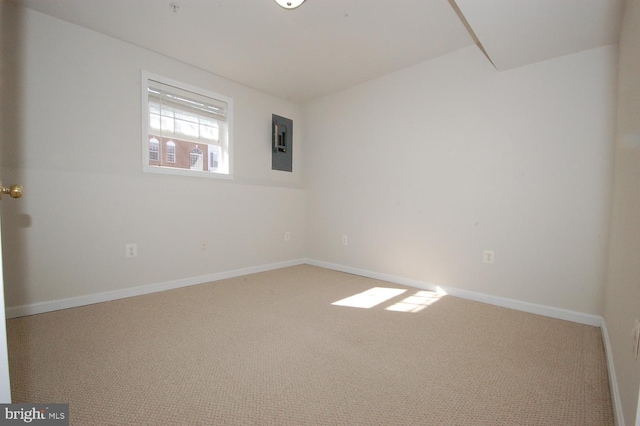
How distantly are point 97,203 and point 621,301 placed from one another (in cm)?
362

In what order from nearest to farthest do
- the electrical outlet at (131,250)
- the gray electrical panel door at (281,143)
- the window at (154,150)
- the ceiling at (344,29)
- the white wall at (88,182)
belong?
the ceiling at (344,29)
the white wall at (88,182)
the electrical outlet at (131,250)
the window at (154,150)
the gray electrical panel door at (281,143)

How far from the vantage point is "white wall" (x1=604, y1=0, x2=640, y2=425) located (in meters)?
1.09

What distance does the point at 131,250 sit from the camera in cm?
270

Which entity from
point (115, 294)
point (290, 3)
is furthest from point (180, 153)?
point (290, 3)

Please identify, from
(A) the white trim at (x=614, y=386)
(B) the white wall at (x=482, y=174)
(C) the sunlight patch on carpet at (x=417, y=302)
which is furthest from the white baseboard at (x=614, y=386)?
(C) the sunlight patch on carpet at (x=417, y=302)

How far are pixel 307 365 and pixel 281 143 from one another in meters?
3.01

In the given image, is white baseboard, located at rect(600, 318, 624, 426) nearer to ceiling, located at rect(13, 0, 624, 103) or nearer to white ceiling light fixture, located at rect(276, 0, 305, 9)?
ceiling, located at rect(13, 0, 624, 103)

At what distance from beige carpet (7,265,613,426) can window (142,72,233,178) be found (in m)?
1.45

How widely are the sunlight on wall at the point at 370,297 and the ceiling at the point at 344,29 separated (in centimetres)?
223

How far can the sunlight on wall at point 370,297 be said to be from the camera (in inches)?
99.5

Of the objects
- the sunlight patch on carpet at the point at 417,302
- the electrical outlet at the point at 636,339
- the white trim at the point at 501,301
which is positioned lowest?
the sunlight patch on carpet at the point at 417,302

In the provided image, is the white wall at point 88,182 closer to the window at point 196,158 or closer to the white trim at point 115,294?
the white trim at point 115,294

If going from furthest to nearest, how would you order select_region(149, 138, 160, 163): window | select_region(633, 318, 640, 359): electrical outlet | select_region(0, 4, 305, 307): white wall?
select_region(149, 138, 160, 163): window
select_region(0, 4, 305, 307): white wall
select_region(633, 318, 640, 359): electrical outlet

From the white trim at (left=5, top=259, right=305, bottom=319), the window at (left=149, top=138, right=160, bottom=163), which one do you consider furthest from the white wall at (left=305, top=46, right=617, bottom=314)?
the window at (left=149, top=138, right=160, bottom=163)
